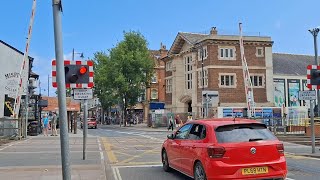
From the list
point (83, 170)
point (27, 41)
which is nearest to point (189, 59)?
point (27, 41)

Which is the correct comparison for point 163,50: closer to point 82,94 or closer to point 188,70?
point 188,70

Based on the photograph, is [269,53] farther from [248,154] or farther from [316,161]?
[248,154]

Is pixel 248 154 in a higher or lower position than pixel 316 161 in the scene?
higher

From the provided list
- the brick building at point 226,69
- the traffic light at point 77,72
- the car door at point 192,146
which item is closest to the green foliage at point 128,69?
the brick building at point 226,69

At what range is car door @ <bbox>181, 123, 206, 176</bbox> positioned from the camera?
911cm

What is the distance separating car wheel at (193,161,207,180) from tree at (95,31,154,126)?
51243 mm

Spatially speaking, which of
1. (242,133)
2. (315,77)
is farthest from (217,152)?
(315,77)

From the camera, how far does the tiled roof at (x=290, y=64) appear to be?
2311 inches

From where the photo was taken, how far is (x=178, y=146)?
10.5 meters

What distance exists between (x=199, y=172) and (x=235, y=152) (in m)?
0.99

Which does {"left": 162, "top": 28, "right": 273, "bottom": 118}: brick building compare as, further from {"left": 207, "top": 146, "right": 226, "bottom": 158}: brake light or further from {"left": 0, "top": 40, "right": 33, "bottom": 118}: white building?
{"left": 207, "top": 146, "right": 226, "bottom": 158}: brake light

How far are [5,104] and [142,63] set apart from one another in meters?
31.4

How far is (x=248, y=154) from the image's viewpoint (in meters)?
8.42

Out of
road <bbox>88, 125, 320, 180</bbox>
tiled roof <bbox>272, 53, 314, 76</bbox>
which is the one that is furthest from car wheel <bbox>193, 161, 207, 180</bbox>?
tiled roof <bbox>272, 53, 314, 76</bbox>
